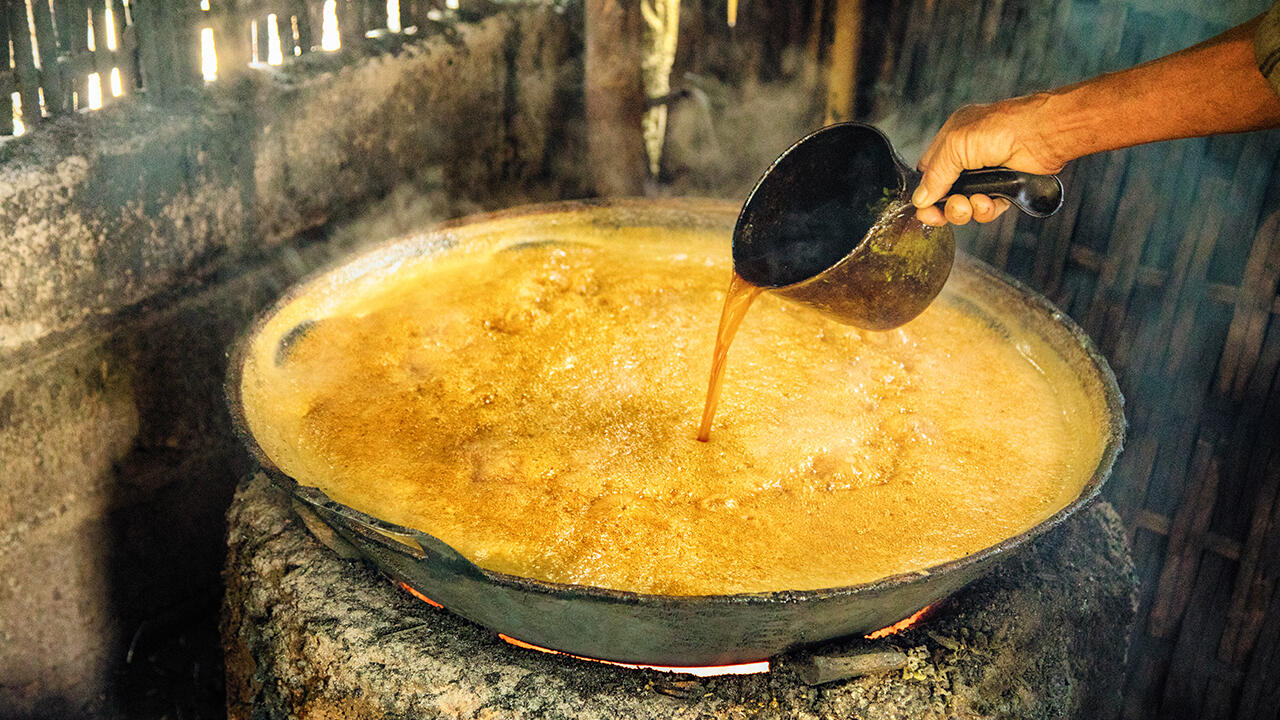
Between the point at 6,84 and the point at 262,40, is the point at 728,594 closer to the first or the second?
the point at 6,84

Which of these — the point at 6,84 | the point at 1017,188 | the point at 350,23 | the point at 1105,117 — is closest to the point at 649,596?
the point at 1017,188

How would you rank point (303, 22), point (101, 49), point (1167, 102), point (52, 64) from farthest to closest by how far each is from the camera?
point (303, 22)
point (101, 49)
point (52, 64)
point (1167, 102)

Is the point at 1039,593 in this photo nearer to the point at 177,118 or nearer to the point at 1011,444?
the point at 1011,444

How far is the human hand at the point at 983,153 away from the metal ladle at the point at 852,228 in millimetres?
35

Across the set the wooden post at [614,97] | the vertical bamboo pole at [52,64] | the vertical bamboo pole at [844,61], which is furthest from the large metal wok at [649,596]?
the wooden post at [614,97]

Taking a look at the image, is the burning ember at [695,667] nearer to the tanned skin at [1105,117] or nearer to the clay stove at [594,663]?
the clay stove at [594,663]

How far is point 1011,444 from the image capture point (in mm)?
2551

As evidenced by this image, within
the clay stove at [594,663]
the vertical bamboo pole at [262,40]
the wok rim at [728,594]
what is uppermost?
the vertical bamboo pole at [262,40]

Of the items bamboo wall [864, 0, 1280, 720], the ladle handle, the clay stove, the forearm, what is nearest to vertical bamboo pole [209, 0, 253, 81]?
the clay stove

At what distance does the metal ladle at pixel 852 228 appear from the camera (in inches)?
87.4

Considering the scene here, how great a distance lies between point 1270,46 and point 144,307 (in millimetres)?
3232

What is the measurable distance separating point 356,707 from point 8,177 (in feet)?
5.92

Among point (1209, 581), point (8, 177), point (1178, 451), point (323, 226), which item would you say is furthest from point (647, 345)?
point (1209, 581)

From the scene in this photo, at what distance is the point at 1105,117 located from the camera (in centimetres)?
220
